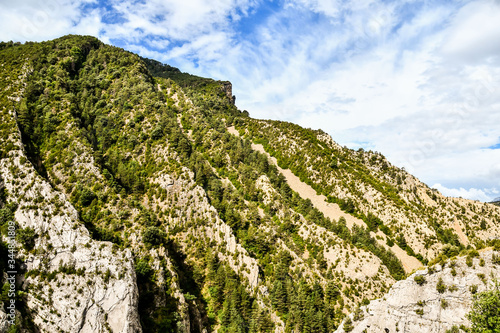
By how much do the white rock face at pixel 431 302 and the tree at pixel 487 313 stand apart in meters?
1.98

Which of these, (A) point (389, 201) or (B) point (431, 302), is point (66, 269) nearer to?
(B) point (431, 302)

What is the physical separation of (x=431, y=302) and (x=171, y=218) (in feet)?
145

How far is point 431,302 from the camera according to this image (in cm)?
2550

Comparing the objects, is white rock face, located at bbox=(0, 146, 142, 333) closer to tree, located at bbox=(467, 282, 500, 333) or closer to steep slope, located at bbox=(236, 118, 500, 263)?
tree, located at bbox=(467, 282, 500, 333)

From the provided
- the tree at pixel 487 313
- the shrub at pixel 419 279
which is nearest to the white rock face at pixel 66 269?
the shrub at pixel 419 279

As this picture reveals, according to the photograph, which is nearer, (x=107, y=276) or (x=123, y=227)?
(x=107, y=276)

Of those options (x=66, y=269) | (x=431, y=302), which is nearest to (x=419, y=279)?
(x=431, y=302)

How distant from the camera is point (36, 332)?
24.4m

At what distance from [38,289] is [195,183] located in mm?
32666

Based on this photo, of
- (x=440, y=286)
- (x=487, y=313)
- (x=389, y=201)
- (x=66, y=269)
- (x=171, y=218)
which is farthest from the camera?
(x=389, y=201)

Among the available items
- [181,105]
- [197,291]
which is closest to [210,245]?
[197,291]

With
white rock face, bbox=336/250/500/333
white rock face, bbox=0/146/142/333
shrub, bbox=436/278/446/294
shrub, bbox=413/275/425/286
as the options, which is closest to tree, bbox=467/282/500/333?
white rock face, bbox=336/250/500/333

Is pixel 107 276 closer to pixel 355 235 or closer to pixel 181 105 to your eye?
pixel 355 235

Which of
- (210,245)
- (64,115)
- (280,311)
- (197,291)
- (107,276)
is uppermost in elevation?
(64,115)
